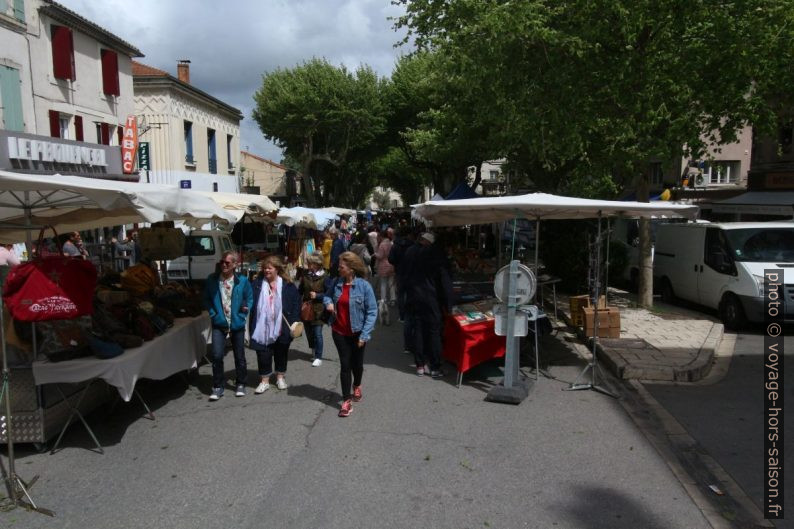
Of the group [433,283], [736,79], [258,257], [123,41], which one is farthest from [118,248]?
[736,79]

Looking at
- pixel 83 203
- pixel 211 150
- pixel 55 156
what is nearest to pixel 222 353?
pixel 83 203

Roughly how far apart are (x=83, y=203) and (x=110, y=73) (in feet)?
60.0

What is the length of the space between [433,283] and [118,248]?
1428 cm

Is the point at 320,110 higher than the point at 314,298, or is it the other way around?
the point at 320,110

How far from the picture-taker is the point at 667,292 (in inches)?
526

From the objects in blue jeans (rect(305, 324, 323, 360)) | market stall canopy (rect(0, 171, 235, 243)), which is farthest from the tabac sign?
blue jeans (rect(305, 324, 323, 360))

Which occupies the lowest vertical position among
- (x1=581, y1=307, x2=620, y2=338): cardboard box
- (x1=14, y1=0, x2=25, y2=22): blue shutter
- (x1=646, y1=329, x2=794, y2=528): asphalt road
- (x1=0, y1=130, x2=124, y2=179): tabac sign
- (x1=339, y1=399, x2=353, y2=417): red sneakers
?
(x1=646, y1=329, x2=794, y2=528): asphalt road

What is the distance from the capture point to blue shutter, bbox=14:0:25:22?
1630 centimetres

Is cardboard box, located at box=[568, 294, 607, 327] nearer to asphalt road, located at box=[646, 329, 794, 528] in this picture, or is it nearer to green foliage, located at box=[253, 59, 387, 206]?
asphalt road, located at box=[646, 329, 794, 528]

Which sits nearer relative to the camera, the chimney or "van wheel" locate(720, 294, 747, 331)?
"van wheel" locate(720, 294, 747, 331)

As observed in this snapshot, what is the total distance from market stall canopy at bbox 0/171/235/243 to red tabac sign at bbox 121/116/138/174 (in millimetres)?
14081

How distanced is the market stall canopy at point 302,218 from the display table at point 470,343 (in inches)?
377

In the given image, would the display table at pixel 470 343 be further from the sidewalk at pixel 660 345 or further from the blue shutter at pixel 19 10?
the blue shutter at pixel 19 10

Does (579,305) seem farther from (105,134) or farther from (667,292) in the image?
(105,134)
